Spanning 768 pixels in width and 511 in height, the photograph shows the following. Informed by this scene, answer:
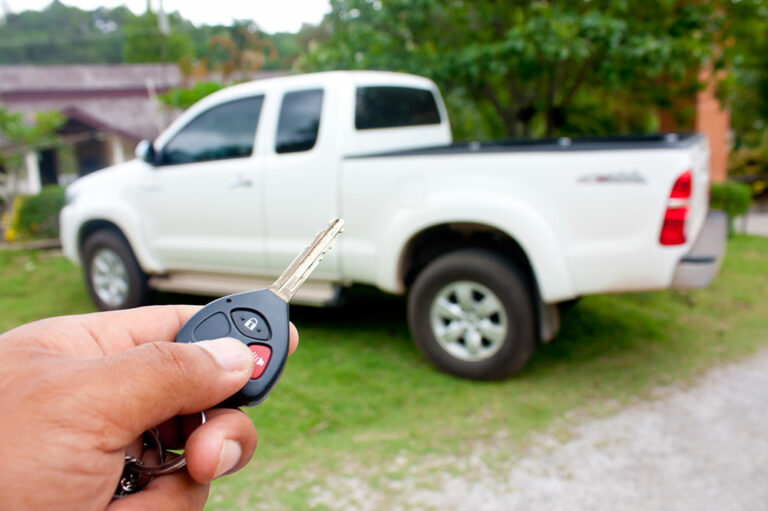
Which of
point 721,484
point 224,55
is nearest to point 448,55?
point 721,484

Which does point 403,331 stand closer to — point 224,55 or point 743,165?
point 743,165

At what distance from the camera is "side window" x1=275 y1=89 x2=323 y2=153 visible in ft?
14.8

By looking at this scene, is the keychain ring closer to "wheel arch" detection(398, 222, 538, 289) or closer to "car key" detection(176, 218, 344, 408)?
"car key" detection(176, 218, 344, 408)

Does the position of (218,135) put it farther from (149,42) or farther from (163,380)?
(149,42)

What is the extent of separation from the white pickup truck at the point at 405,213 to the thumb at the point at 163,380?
2931 mm

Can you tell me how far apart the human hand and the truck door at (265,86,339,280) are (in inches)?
130

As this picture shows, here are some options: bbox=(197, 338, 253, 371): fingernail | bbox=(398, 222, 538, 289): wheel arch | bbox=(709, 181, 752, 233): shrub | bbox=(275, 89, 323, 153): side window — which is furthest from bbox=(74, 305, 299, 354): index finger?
bbox=(709, 181, 752, 233): shrub

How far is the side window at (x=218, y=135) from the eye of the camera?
482cm

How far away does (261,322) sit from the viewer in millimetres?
1028

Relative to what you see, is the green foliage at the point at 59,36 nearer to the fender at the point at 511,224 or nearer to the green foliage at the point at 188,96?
the green foliage at the point at 188,96

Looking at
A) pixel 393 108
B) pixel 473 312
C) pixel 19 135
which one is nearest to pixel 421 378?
pixel 473 312

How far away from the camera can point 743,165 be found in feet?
45.1

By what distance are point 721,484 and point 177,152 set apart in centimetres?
434

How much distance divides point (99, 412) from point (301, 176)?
367 centimetres
